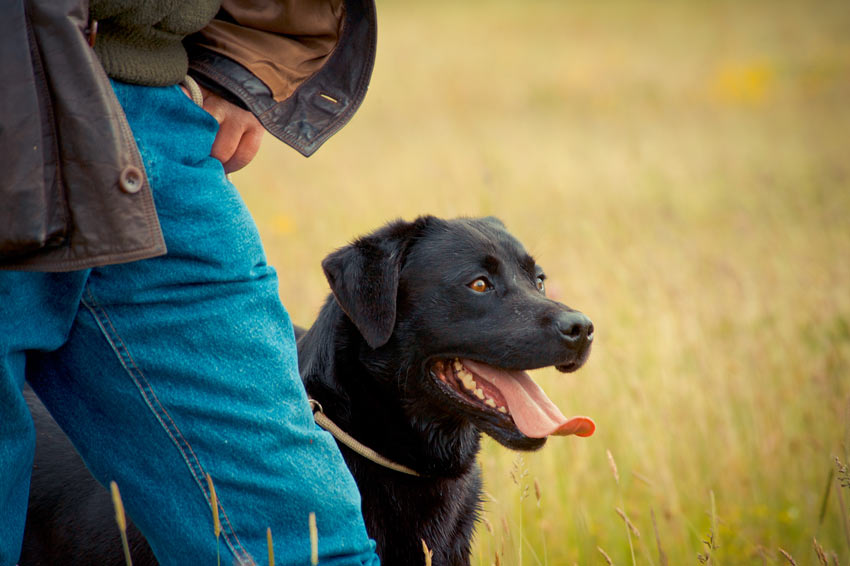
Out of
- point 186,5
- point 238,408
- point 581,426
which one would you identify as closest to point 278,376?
point 238,408

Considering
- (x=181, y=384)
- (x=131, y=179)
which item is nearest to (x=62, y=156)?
(x=131, y=179)

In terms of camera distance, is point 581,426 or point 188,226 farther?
point 581,426

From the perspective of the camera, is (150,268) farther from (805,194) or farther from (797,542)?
(805,194)

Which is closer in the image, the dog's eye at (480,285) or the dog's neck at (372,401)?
the dog's neck at (372,401)

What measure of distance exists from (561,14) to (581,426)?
80.5 ft

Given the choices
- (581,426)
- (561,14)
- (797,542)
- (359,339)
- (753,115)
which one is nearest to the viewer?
(581,426)

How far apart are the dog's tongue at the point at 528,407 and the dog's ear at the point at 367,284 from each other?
37 centimetres

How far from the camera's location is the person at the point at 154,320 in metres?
1.51

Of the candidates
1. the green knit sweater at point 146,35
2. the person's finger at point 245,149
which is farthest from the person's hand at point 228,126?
the green knit sweater at point 146,35

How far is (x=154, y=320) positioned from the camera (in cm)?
166

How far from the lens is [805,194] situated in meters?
8.17

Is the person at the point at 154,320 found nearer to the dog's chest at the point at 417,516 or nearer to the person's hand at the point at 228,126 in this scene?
the person's hand at the point at 228,126

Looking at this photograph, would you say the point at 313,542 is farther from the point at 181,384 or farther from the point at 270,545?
the point at 181,384

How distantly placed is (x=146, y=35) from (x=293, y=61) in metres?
0.41
